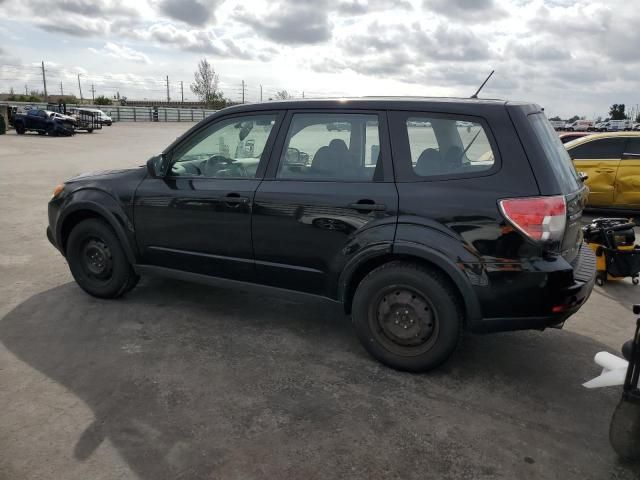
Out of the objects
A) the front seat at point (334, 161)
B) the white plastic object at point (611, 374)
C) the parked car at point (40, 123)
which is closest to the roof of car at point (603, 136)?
the front seat at point (334, 161)

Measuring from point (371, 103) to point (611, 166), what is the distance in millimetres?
6843

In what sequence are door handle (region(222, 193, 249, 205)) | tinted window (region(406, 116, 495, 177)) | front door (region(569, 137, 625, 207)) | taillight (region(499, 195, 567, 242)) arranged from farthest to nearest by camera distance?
front door (region(569, 137, 625, 207)) < door handle (region(222, 193, 249, 205)) < tinted window (region(406, 116, 495, 177)) < taillight (region(499, 195, 567, 242))

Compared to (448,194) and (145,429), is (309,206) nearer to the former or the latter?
(448,194)

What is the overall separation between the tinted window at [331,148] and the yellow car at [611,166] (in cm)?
669

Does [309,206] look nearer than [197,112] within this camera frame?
Yes

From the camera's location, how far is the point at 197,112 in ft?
206

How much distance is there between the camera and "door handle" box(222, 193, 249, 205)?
385cm

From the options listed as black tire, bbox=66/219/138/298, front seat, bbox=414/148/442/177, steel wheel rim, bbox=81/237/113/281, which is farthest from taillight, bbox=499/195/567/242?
steel wheel rim, bbox=81/237/113/281

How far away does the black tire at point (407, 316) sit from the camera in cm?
331

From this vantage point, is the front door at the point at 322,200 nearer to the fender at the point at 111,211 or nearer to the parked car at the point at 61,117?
the fender at the point at 111,211

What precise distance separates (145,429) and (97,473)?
0.37 m

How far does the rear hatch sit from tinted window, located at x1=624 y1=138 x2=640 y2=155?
19.8ft

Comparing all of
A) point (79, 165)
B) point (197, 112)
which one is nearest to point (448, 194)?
point (79, 165)

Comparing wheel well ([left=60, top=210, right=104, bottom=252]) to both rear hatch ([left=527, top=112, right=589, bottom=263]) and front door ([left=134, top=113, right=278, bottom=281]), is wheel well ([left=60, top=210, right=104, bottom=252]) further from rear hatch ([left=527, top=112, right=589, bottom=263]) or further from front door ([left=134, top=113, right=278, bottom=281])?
rear hatch ([left=527, top=112, right=589, bottom=263])
